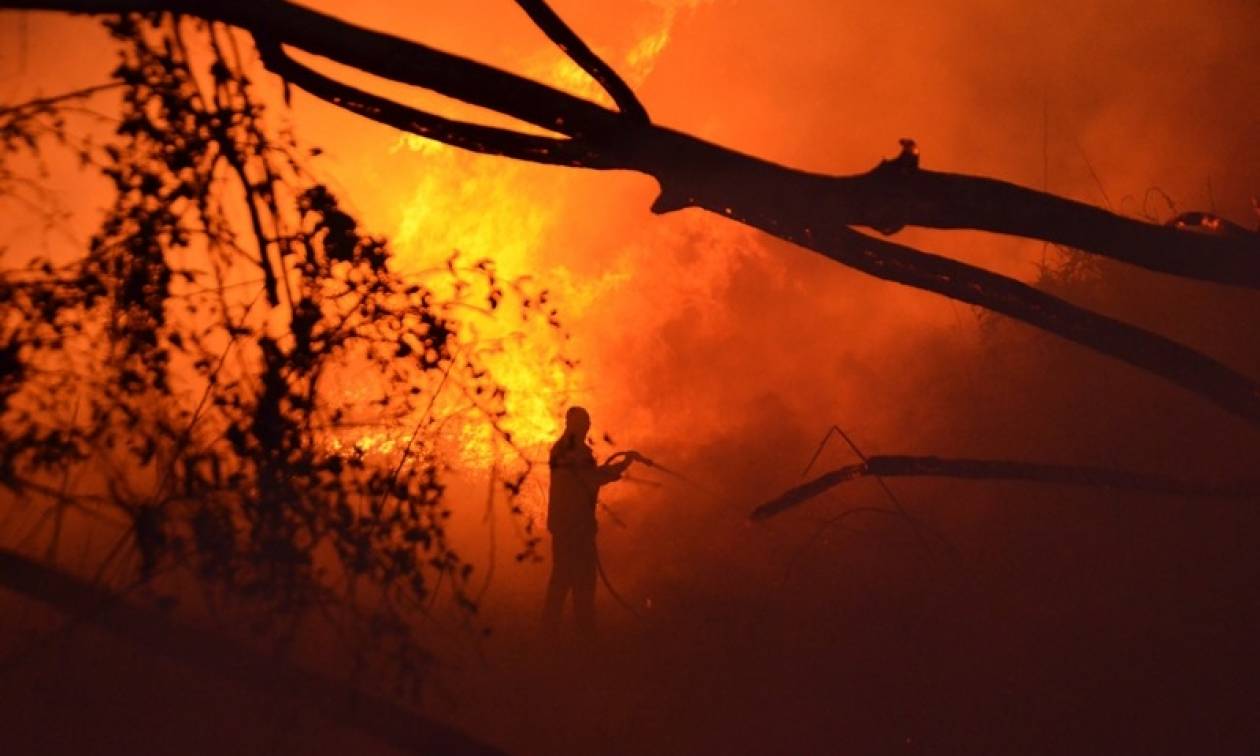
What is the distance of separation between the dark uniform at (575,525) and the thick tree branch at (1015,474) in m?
1.63

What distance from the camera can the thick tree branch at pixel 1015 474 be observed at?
5.94 m

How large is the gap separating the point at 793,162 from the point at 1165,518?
12540 millimetres

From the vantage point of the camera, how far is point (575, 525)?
7734 mm

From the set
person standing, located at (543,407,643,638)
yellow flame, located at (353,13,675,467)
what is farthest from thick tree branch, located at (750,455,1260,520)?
yellow flame, located at (353,13,675,467)

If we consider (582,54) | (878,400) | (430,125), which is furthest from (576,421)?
(878,400)

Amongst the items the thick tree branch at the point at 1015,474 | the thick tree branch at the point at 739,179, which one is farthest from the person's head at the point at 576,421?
the thick tree branch at the point at 739,179

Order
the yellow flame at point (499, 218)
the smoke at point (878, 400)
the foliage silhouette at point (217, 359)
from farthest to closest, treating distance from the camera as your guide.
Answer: the yellow flame at point (499, 218) < the smoke at point (878, 400) < the foliage silhouette at point (217, 359)

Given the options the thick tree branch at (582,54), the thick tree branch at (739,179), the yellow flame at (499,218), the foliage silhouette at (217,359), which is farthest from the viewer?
the yellow flame at (499,218)

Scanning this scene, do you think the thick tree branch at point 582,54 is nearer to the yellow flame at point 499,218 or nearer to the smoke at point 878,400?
the smoke at point 878,400

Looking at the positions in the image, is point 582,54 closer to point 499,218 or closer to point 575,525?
point 575,525

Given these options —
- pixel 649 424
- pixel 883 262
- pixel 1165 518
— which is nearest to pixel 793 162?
pixel 649 424

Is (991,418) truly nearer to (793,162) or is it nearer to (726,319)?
(726,319)

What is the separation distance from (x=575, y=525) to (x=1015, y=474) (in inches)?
141

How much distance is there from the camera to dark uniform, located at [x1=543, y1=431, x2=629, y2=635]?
749 centimetres
